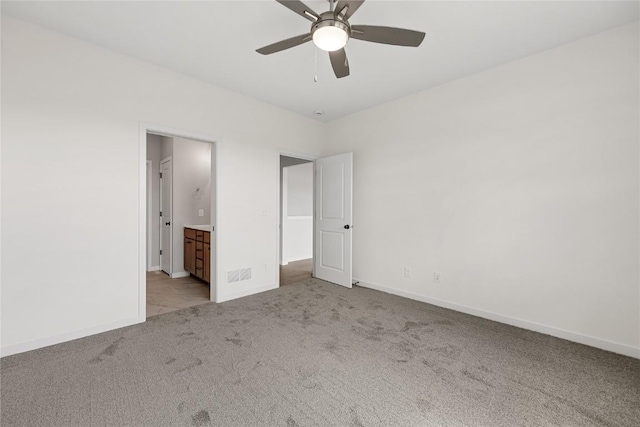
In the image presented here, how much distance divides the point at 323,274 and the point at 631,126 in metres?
3.85

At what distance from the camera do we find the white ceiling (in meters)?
2.13

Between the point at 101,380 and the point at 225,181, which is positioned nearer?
the point at 101,380

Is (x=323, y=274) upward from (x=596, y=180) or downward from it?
downward

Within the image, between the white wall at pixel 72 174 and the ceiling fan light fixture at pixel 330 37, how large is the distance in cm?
212

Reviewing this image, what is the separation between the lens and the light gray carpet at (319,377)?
1616 mm

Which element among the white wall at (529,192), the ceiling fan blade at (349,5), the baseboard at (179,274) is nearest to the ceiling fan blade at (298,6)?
the ceiling fan blade at (349,5)

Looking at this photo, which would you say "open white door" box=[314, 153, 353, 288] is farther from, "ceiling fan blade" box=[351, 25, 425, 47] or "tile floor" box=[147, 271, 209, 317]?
"ceiling fan blade" box=[351, 25, 425, 47]

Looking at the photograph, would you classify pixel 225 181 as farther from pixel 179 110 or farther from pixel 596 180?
pixel 596 180

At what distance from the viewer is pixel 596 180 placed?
2.46 meters

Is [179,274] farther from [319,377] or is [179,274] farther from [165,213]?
[319,377]

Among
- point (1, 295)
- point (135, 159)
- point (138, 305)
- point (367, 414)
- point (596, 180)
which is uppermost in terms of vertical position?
point (135, 159)

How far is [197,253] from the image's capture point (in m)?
4.48

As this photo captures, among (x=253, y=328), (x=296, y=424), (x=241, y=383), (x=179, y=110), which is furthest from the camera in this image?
(x=179, y=110)

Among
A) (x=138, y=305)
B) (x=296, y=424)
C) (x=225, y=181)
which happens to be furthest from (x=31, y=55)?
(x=296, y=424)
